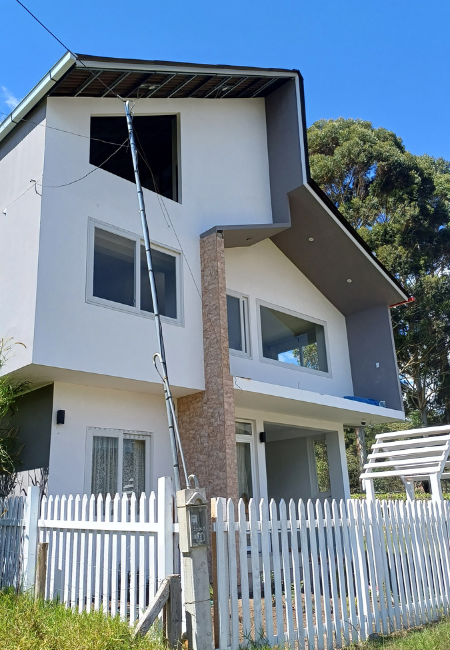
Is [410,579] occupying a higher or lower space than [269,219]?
lower

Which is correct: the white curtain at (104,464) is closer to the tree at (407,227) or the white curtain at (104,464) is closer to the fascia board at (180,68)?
the fascia board at (180,68)

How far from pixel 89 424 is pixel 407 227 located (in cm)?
2026

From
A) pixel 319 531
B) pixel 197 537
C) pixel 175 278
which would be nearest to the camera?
pixel 197 537

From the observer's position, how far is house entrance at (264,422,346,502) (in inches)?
603

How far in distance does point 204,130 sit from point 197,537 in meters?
9.66

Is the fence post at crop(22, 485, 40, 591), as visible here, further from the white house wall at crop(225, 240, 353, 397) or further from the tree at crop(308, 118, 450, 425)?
the tree at crop(308, 118, 450, 425)

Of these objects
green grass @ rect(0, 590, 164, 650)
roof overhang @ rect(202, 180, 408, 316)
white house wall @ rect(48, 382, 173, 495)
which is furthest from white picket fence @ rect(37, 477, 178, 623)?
roof overhang @ rect(202, 180, 408, 316)

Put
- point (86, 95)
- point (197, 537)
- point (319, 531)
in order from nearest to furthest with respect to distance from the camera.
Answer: point (197, 537) → point (319, 531) → point (86, 95)

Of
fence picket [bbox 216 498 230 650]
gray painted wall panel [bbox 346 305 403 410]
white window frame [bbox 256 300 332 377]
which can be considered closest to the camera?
fence picket [bbox 216 498 230 650]

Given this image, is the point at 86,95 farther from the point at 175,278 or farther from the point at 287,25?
the point at 287,25

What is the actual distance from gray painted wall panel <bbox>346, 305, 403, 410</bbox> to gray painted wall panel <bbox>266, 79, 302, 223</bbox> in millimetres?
4446

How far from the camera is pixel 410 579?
6852mm

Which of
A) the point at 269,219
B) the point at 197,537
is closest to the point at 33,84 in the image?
the point at 269,219

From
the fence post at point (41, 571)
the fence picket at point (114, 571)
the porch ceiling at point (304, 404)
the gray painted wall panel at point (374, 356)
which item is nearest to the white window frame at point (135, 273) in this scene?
the porch ceiling at point (304, 404)
